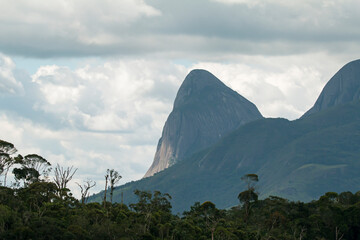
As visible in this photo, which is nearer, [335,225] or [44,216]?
[44,216]

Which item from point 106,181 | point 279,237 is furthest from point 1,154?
point 279,237

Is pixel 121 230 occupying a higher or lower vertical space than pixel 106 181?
lower

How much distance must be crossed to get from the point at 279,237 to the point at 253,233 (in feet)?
22.6

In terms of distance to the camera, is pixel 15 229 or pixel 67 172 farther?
pixel 67 172

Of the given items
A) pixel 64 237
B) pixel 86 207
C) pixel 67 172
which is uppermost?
pixel 67 172

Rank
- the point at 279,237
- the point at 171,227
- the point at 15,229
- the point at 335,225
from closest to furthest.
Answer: the point at 15,229 → the point at 171,227 → the point at 279,237 → the point at 335,225

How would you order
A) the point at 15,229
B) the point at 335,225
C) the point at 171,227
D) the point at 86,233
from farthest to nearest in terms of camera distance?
the point at 335,225 → the point at 171,227 → the point at 86,233 → the point at 15,229

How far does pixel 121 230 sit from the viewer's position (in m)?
153

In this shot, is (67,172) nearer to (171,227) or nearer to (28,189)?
(28,189)

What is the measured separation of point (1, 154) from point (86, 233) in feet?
200

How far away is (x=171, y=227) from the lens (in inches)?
6629

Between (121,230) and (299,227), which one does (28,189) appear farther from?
(299,227)

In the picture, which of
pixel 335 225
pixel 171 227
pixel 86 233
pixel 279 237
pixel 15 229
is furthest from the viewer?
pixel 335 225

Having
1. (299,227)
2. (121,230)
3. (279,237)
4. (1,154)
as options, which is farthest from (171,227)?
(1,154)
